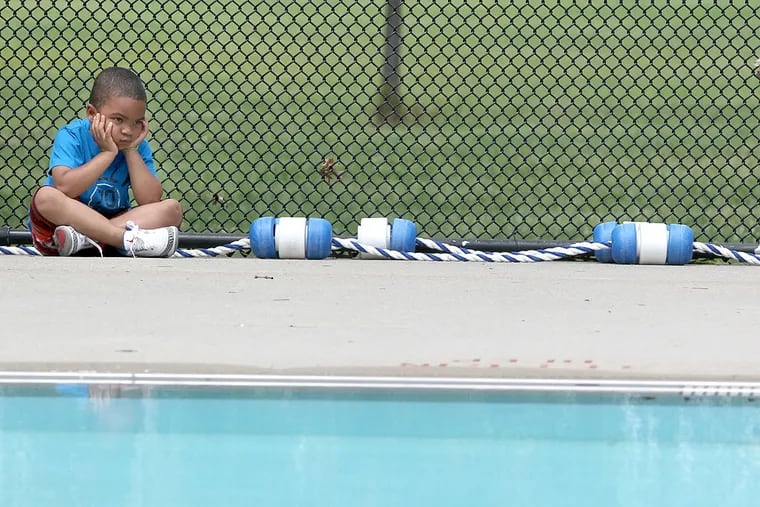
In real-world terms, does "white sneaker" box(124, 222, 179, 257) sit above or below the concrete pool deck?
above

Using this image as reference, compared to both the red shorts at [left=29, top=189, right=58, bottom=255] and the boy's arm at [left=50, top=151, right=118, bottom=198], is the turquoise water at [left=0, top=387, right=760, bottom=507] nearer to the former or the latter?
the boy's arm at [left=50, top=151, right=118, bottom=198]

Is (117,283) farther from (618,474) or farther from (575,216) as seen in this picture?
(575,216)

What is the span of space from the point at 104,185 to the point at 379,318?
174 centimetres

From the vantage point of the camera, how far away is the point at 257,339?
3145 mm

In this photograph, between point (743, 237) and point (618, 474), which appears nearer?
point (618, 474)

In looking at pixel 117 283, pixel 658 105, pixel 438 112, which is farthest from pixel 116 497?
pixel 658 105

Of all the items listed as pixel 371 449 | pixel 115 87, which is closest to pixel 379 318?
pixel 371 449

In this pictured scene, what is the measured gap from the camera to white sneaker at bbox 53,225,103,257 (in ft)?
14.9

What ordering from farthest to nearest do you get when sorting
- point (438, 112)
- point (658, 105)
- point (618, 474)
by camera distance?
point (658, 105) < point (438, 112) < point (618, 474)

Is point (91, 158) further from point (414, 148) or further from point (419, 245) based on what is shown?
point (414, 148)

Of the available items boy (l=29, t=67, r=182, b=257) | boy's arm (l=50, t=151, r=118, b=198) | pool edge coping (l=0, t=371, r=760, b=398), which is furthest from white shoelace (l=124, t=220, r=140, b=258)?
pool edge coping (l=0, t=371, r=760, b=398)

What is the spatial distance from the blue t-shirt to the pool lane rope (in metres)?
0.33

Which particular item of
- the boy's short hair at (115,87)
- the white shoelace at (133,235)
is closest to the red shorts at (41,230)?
the white shoelace at (133,235)

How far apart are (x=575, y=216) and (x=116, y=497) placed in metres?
4.68
